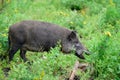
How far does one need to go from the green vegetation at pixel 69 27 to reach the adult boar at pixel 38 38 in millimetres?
247

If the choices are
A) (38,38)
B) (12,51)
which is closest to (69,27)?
(38,38)

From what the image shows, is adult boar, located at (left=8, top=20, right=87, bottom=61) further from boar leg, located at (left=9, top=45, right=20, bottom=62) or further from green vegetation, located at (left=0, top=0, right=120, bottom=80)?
green vegetation, located at (left=0, top=0, right=120, bottom=80)

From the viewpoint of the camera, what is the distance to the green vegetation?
7.01m

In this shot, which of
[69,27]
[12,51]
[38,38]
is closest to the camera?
[12,51]

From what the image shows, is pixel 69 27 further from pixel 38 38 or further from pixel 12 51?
pixel 12 51

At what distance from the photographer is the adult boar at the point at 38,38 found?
8.66 metres

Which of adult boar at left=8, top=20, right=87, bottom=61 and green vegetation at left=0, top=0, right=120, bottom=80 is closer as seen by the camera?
green vegetation at left=0, top=0, right=120, bottom=80

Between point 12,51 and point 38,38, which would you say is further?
point 38,38

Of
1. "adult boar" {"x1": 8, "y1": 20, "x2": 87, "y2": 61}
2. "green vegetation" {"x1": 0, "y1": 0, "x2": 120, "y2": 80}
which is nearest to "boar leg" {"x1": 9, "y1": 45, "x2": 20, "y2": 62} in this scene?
"adult boar" {"x1": 8, "y1": 20, "x2": 87, "y2": 61}

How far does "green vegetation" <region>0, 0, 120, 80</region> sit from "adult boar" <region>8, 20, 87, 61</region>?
0.25m

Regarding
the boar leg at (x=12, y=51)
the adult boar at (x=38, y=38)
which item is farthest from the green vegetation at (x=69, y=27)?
the adult boar at (x=38, y=38)

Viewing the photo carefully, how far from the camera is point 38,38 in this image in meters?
8.89

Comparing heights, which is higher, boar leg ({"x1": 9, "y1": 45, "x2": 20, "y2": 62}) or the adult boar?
the adult boar

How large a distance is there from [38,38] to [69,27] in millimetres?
2815
